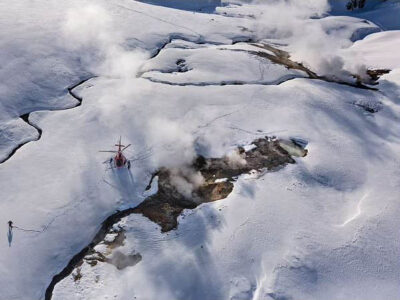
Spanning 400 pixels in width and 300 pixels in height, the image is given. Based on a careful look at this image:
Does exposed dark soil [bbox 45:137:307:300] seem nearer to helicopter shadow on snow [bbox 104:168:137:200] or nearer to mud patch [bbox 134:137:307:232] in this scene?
mud patch [bbox 134:137:307:232]

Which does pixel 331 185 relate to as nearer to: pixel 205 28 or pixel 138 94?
pixel 138 94

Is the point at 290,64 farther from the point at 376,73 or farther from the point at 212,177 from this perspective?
the point at 212,177

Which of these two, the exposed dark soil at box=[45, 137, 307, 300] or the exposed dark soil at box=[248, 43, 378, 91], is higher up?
the exposed dark soil at box=[248, 43, 378, 91]

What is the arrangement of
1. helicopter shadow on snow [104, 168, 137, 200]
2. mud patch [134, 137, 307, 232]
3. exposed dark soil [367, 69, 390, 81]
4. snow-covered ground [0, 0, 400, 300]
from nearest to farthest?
1. snow-covered ground [0, 0, 400, 300]
2. mud patch [134, 137, 307, 232]
3. helicopter shadow on snow [104, 168, 137, 200]
4. exposed dark soil [367, 69, 390, 81]

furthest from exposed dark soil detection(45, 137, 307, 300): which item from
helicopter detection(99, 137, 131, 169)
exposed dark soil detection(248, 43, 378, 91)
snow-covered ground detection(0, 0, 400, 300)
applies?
exposed dark soil detection(248, 43, 378, 91)

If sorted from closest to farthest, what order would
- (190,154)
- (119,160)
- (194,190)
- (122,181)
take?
(194,190)
(122,181)
(119,160)
(190,154)

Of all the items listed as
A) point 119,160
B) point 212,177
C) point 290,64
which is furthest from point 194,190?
point 290,64

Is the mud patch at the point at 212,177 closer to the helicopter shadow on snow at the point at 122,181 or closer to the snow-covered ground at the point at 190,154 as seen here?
the snow-covered ground at the point at 190,154

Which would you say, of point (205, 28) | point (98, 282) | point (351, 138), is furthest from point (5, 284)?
point (205, 28)

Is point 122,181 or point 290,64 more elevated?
point 290,64
